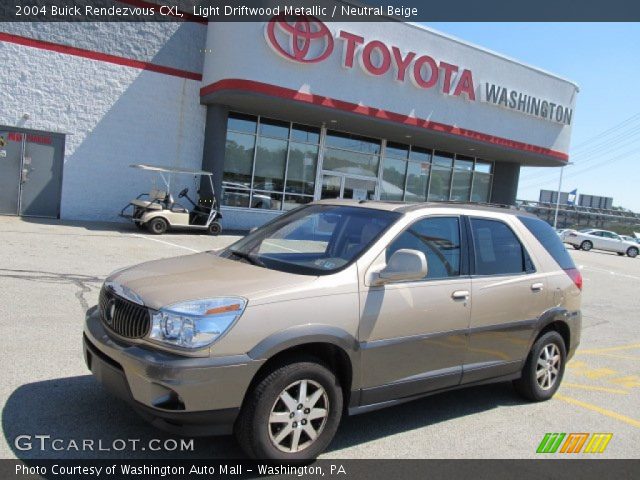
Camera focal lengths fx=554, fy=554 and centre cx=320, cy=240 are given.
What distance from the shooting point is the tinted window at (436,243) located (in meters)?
4.23

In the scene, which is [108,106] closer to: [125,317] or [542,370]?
[125,317]

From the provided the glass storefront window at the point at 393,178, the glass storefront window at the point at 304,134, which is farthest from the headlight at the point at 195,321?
the glass storefront window at the point at 393,178

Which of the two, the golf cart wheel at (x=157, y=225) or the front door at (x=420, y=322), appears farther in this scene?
the golf cart wheel at (x=157, y=225)

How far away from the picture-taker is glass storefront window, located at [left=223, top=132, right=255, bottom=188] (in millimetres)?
18328

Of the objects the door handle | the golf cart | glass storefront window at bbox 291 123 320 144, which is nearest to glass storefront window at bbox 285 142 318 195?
glass storefront window at bbox 291 123 320 144

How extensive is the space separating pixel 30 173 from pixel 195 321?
48.1ft

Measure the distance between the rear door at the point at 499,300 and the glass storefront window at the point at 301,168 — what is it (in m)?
15.2

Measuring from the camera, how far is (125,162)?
16703 millimetres

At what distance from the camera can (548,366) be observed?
17.2 ft

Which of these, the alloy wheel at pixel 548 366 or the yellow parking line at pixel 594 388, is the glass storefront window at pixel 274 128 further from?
the alloy wheel at pixel 548 366

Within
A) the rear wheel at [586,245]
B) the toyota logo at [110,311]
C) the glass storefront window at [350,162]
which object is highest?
the glass storefront window at [350,162]

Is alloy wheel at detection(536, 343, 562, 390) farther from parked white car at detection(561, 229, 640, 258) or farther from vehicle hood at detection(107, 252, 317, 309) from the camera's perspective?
parked white car at detection(561, 229, 640, 258)

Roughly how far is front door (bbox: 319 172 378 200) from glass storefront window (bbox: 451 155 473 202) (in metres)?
4.76

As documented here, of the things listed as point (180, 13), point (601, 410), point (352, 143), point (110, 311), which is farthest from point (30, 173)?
point (601, 410)
